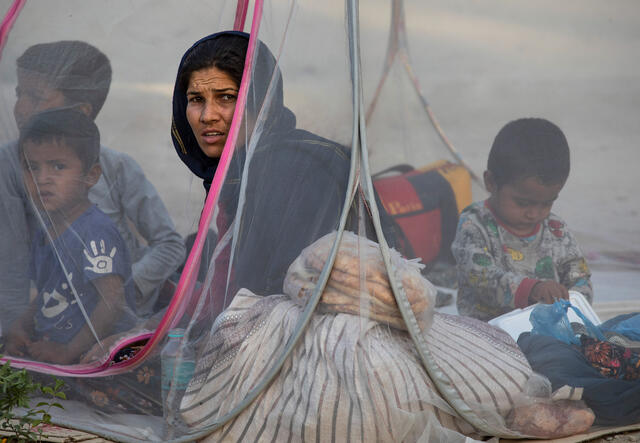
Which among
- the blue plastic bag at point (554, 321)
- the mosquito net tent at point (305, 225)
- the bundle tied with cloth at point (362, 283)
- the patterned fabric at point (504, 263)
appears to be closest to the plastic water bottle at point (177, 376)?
the mosquito net tent at point (305, 225)

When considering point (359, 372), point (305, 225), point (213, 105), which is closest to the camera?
point (359, 372)

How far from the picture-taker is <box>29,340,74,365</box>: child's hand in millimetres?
2055

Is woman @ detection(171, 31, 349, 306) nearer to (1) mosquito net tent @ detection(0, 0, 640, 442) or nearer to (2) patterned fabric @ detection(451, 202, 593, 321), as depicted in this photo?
(1) mosquito net tent @ detection(0, 0, 640, 442)

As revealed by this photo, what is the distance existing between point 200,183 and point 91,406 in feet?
2.36

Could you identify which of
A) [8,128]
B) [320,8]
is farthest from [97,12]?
[320,8]

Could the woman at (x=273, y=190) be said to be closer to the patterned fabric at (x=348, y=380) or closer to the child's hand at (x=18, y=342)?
the patterned fabric at (x=348, y=380)

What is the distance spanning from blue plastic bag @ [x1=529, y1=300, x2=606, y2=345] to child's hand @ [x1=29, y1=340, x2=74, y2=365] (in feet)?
4.30

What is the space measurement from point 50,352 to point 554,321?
1.41 m

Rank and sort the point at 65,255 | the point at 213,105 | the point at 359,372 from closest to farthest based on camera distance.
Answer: the point at 359,372, the point at 213,105, the point at 65,255

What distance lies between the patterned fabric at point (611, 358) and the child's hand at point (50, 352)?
4.72 feet

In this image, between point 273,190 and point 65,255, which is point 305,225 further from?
point 65,255

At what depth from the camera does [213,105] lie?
195cm

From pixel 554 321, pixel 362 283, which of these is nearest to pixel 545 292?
pixel 554 321

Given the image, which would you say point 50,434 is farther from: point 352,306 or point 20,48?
point 20,48
